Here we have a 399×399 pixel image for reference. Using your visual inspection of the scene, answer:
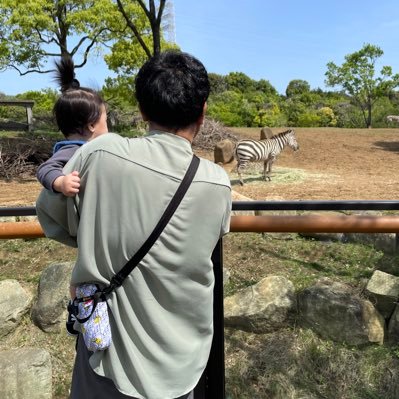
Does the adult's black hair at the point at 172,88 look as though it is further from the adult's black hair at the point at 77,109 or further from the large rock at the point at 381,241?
the large rock at the point at 381,241

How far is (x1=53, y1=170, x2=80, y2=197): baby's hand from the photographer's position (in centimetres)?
110

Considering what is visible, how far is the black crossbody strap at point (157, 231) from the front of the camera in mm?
1093

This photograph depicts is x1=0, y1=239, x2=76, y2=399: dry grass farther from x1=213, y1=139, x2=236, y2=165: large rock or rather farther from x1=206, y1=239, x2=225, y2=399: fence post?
x1=213, y1=139, x2=236, y2=165: large rock

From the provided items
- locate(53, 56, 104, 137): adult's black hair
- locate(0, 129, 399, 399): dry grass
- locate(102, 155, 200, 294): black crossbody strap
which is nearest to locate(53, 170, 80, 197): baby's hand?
locate(102, 155, 200, 294): black crossbody strap

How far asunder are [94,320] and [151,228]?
0.26 m

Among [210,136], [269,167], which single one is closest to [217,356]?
[269,167]

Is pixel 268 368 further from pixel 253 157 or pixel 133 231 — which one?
pixel 253 157

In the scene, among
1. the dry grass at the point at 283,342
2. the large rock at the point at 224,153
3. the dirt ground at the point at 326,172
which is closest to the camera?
the dry grass at the point at 283,342

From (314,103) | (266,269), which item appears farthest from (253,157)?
(314,103)

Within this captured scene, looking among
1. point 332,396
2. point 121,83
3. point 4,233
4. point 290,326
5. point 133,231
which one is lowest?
point 332,396

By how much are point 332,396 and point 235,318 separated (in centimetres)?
55

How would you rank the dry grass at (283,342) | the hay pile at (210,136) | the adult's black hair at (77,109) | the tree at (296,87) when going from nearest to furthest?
the adult's black hair at (77,109) → the dry grass at (283,342) → the hay pile at (210,136) → the tree at (296,87)

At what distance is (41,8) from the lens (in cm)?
1471

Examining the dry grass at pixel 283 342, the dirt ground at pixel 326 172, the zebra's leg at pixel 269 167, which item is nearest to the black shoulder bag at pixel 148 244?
the dry grass at pixel 283 342
